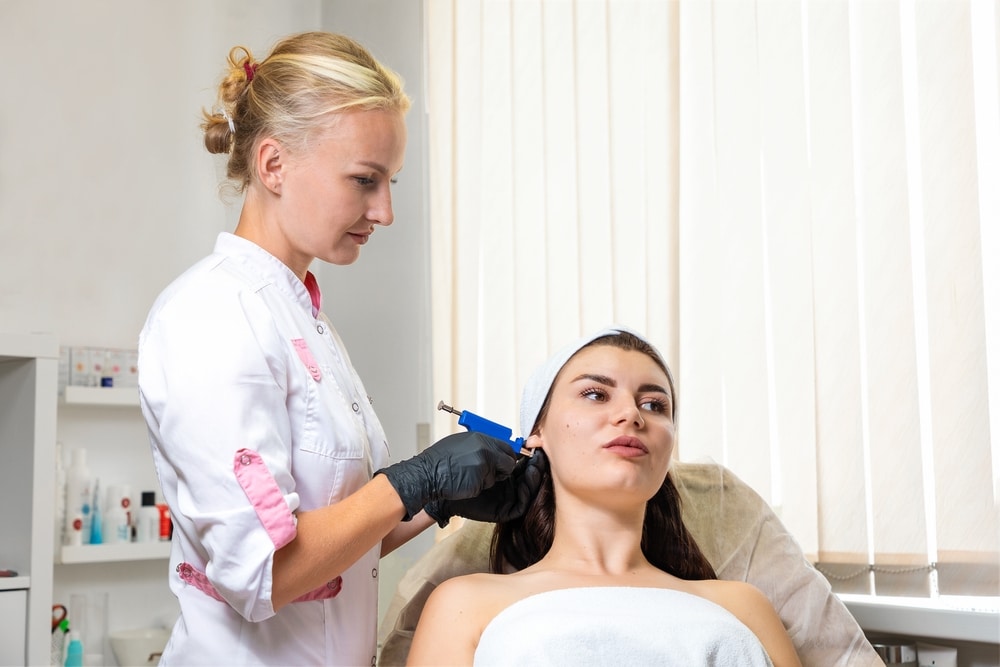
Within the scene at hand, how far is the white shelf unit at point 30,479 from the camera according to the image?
218 cm

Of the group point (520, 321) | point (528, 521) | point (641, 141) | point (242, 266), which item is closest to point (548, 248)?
point (520, 321)

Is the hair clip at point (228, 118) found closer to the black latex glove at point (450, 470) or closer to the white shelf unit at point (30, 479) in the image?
the black latex glove at point (450, 470)

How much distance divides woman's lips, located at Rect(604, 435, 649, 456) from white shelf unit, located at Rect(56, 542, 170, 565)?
1.65 metres

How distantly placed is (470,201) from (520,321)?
0.42 meters

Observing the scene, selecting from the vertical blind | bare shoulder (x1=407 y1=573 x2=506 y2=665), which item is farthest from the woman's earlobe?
the vertical blind

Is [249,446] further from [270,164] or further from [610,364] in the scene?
[610,364]

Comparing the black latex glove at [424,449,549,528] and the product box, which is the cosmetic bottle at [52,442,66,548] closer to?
the product box

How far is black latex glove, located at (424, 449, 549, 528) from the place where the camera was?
4.92 feet

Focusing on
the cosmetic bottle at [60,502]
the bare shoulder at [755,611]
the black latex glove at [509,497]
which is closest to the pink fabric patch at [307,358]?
the black latex glove at [509,497]

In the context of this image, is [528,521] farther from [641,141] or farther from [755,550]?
[641,141]

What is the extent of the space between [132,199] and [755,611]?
2.19 m

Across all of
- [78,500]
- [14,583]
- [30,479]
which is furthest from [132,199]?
[14,583]

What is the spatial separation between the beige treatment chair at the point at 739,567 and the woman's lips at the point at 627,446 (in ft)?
0.87

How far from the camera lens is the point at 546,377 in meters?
1.66
